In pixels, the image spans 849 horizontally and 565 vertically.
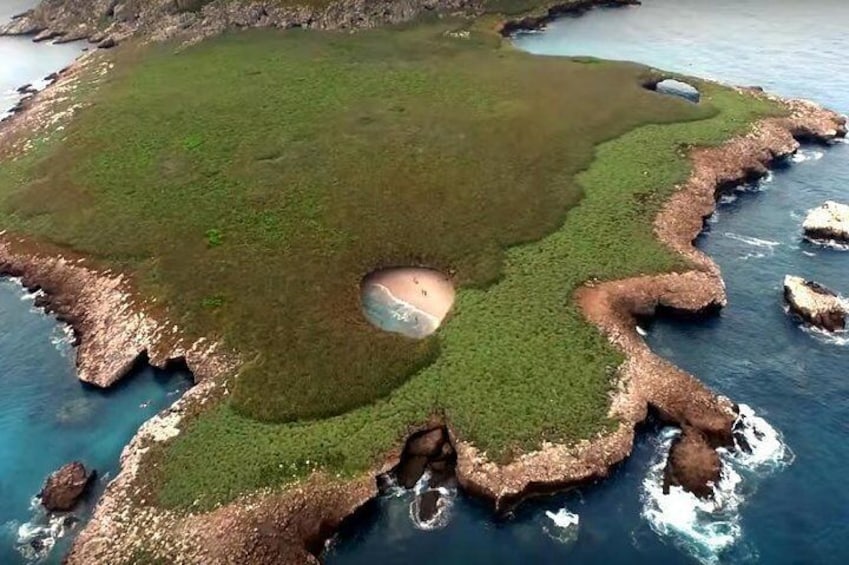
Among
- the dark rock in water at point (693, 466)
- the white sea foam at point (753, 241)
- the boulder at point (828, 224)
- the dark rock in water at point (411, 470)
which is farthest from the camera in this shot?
the white sea foam at point (753, 241)

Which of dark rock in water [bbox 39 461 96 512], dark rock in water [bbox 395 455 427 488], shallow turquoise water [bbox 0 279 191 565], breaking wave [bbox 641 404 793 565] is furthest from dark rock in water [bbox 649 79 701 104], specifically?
dark rock in water [bbox 39 461 96 512]

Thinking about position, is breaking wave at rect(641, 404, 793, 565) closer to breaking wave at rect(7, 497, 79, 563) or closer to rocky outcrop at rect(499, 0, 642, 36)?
breaking wave at rect(7, 497, 79, 563)

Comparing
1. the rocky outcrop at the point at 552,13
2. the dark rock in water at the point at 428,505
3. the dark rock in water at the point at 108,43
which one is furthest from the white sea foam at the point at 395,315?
the dark rock in water at the point at 108,43

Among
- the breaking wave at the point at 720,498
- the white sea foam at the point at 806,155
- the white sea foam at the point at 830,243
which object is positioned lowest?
the white sea foam at the point at 806,155

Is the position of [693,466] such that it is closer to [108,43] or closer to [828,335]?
[828,335]

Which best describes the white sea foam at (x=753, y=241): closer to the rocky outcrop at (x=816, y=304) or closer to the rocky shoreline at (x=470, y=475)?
the rocky outcrop at (x=816, y=304)

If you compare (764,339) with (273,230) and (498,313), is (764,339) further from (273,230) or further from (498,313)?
(273,230)
